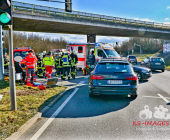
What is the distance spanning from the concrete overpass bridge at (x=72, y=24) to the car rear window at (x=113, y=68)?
24472 millimetres

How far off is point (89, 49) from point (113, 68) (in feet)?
41.8

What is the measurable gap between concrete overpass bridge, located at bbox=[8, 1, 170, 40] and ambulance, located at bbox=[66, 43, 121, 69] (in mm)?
12999

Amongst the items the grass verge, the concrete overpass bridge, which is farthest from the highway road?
the concrete overpass bridge

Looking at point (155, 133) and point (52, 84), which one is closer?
point (155, 133)

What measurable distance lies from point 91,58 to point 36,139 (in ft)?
35.2

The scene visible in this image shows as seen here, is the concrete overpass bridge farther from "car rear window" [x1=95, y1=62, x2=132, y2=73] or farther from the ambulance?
"car rear window" [x1=95, y1=62, x2=132, y2=73]

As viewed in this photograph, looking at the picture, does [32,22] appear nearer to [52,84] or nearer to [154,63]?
[154,63]

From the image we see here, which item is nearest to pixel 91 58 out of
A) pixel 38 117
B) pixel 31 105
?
pixel 31 105

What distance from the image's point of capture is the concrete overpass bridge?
1157 inches

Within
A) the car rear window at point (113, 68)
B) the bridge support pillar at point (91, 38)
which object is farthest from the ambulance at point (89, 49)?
the bridge support pillar at point (91, 38)

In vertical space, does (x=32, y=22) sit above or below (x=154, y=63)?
above

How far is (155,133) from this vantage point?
4125 millimetres

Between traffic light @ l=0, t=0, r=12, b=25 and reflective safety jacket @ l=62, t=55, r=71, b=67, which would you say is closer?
traffic light @ l=0, t=0, r=12, b=25

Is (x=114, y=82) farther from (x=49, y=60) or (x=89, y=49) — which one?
(x=89, y=49)
